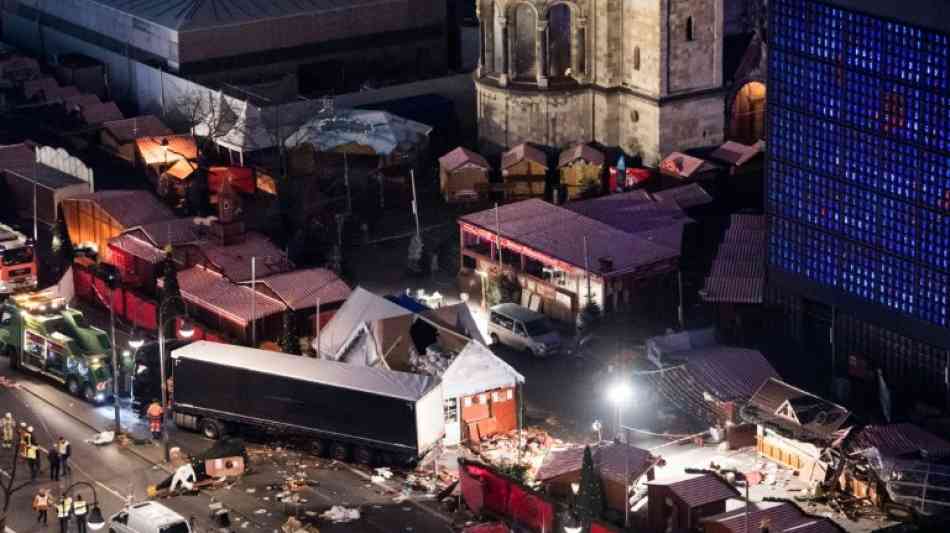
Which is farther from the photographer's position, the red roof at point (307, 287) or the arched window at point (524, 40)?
the arched window at point (524, 40)

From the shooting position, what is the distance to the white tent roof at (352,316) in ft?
326

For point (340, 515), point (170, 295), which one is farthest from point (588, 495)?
point (170, 295)

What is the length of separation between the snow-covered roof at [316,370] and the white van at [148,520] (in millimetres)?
9696

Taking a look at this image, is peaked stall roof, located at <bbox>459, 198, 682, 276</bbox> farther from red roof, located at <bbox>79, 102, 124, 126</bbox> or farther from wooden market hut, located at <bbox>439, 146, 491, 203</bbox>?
red roof, located at <bbox>79, 102, 124, 126</bbox>

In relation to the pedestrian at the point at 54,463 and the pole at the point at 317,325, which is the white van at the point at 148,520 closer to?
Result: the pedestrian at the point at 54,463

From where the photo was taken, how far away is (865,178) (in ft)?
313

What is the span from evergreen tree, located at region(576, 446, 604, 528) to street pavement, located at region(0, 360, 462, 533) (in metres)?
6.07

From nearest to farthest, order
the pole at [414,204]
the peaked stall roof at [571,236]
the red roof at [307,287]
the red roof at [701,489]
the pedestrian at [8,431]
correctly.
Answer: the red roof at [701,489] < the pedestrian at [8,431] < the red roof at [307,287] < the peaked stall roof at [571,236] < the pole at [414,204]

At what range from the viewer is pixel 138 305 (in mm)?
108250

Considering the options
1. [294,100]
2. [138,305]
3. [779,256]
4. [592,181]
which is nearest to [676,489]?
[779,256]

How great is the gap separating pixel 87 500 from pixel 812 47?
3527 cm

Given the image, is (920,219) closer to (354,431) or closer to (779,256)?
(779,256)

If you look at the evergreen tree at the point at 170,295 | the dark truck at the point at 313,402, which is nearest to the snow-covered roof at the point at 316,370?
the dark truck at the point at 313,402

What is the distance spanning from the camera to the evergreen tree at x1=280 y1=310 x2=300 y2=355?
102 metres
